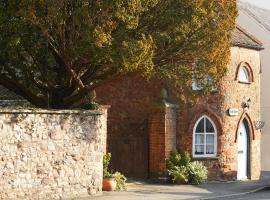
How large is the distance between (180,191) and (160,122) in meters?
4.14

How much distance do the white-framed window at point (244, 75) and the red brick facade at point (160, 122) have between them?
0.31m

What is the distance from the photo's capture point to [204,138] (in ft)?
85.7

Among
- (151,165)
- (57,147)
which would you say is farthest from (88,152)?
(151,165)

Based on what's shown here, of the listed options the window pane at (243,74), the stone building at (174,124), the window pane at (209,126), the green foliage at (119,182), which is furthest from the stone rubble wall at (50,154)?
the window pane at (243,74)

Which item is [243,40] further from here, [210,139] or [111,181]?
[111,181]

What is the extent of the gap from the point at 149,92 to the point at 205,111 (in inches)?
104

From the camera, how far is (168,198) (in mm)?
19656

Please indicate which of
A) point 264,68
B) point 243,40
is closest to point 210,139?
point 243,40

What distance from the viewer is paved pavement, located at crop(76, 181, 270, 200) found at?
64.8ft

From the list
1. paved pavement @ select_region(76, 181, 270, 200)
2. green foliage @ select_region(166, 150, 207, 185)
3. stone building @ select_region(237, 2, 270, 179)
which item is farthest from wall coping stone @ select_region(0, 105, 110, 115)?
stone building @ select_region(237, 2, 270, 179)

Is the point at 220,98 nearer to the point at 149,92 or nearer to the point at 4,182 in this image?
the point at 149,92

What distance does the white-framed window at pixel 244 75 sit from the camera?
91.0ft

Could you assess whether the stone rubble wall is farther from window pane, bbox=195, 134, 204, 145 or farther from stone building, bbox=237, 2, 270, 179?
stone building, bbox=237, 2, 270, 179

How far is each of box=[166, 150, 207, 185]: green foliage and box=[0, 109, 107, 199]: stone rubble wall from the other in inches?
215
